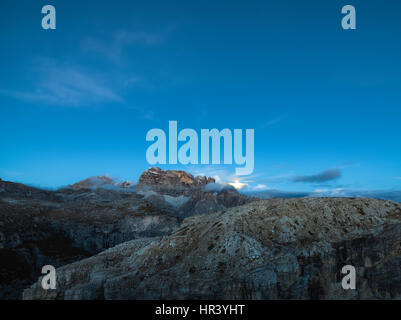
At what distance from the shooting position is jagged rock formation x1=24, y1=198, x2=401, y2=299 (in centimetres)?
3250

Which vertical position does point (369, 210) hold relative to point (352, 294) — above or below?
above

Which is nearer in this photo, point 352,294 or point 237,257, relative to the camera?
point 352,294

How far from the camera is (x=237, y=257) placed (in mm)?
35344

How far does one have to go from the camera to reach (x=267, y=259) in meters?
34.4

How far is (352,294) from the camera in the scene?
105 ft

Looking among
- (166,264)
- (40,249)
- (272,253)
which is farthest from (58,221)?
(272,253)

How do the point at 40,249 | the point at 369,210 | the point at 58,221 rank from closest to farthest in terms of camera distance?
the point at 369,210 → the point at 40,249 → the point at 58,221

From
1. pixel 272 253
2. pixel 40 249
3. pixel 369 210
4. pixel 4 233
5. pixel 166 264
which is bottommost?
pixel 40 249

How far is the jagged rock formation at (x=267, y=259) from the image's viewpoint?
107 feet

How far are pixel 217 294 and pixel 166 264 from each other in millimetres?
10065

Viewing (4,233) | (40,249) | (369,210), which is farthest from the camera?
(40,249)

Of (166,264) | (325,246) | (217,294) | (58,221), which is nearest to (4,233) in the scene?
(58,221)
